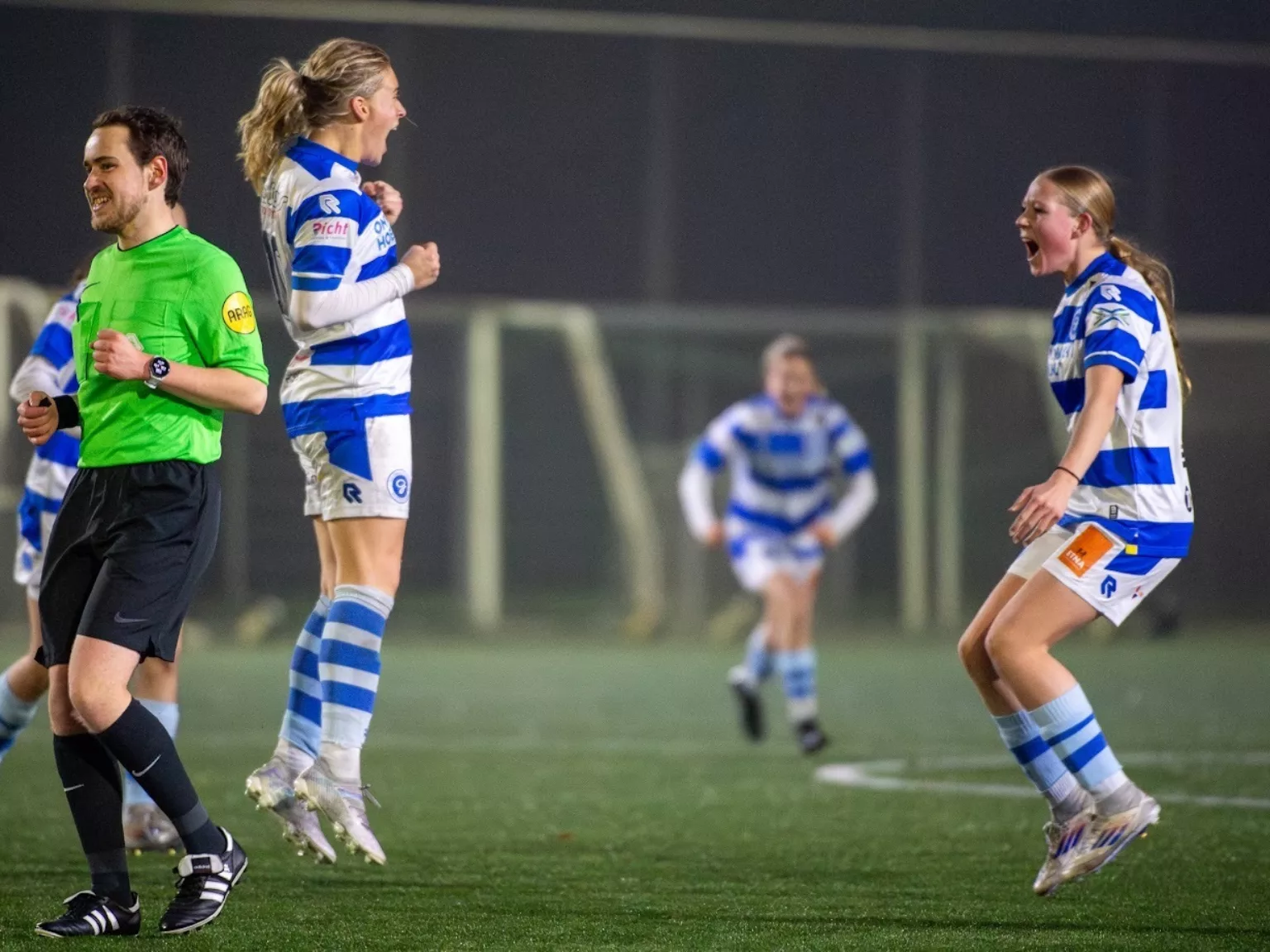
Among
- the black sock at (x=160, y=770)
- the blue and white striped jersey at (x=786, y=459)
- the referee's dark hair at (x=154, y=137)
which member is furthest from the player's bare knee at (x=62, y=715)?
the blue and white striped jersey at (x=786, y=459)

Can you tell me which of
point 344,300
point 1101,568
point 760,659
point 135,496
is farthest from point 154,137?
point 760,659

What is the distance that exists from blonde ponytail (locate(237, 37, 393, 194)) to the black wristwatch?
0.82 m

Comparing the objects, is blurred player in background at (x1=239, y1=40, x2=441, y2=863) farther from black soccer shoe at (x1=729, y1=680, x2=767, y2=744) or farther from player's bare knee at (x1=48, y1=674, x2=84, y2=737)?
black soccer shoe at (x1=729, y1=680, x2=767, y2=744)

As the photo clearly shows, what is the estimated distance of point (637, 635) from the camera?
17.1 m

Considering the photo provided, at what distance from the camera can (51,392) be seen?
5.65 m

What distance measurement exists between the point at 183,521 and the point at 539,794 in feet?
10.0

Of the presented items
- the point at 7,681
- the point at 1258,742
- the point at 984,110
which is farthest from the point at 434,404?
the point at 7,681

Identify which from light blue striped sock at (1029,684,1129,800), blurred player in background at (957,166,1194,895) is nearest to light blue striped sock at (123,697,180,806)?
blurred player in background at (957,166,1194,895)

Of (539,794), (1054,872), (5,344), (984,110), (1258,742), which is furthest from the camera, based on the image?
(984,110)

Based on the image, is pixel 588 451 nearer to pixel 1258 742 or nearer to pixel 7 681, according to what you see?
pixel 1258 742

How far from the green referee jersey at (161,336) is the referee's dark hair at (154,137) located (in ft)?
0.44

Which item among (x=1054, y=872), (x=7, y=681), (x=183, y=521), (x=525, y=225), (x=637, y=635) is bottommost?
(x=637, y=635)

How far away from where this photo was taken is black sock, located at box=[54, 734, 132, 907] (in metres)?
4.13

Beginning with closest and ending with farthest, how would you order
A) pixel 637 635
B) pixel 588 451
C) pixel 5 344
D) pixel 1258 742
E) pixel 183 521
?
pixel 183 521
pixel 1258 742
pixel 5 344
pixel 637 635
pixel 588 451
